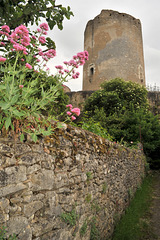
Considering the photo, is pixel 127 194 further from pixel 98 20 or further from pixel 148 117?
pixel 98 20

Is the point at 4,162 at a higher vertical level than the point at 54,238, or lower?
higher

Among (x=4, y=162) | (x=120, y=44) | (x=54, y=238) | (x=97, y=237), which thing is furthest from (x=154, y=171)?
(x=120, y=44)

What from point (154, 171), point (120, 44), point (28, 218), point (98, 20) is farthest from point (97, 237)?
point (98, 20)

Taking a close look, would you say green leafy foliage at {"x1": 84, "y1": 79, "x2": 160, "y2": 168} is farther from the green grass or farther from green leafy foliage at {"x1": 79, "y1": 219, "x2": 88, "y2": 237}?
green leafy foliage at {"x1": 79, "y1": 219, "x2": 88, "y2": 237}

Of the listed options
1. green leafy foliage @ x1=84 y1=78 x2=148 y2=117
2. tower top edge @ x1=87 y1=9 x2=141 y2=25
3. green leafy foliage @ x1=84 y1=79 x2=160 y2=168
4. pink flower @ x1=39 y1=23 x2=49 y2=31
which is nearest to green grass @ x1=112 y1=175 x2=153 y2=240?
green leafy foliage @ x1=84 y1=79 x2=160 y2=168

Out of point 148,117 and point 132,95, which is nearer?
point 148,117

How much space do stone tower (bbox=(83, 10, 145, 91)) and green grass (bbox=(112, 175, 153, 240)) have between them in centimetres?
1548

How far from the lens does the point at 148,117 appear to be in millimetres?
12164

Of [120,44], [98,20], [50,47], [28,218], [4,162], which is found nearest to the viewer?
[4,162]

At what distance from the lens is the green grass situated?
13.4 feet

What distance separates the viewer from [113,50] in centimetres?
2105

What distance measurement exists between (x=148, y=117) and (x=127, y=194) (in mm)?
7279

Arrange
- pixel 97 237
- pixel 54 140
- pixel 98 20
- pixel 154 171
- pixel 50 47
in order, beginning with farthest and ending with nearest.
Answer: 1. pixel 98 20
2. pixel 154 171
3. pixel 97 237
4. pixel 50 47
5. pixel 54 140

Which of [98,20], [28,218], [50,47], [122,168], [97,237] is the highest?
[98,20]
